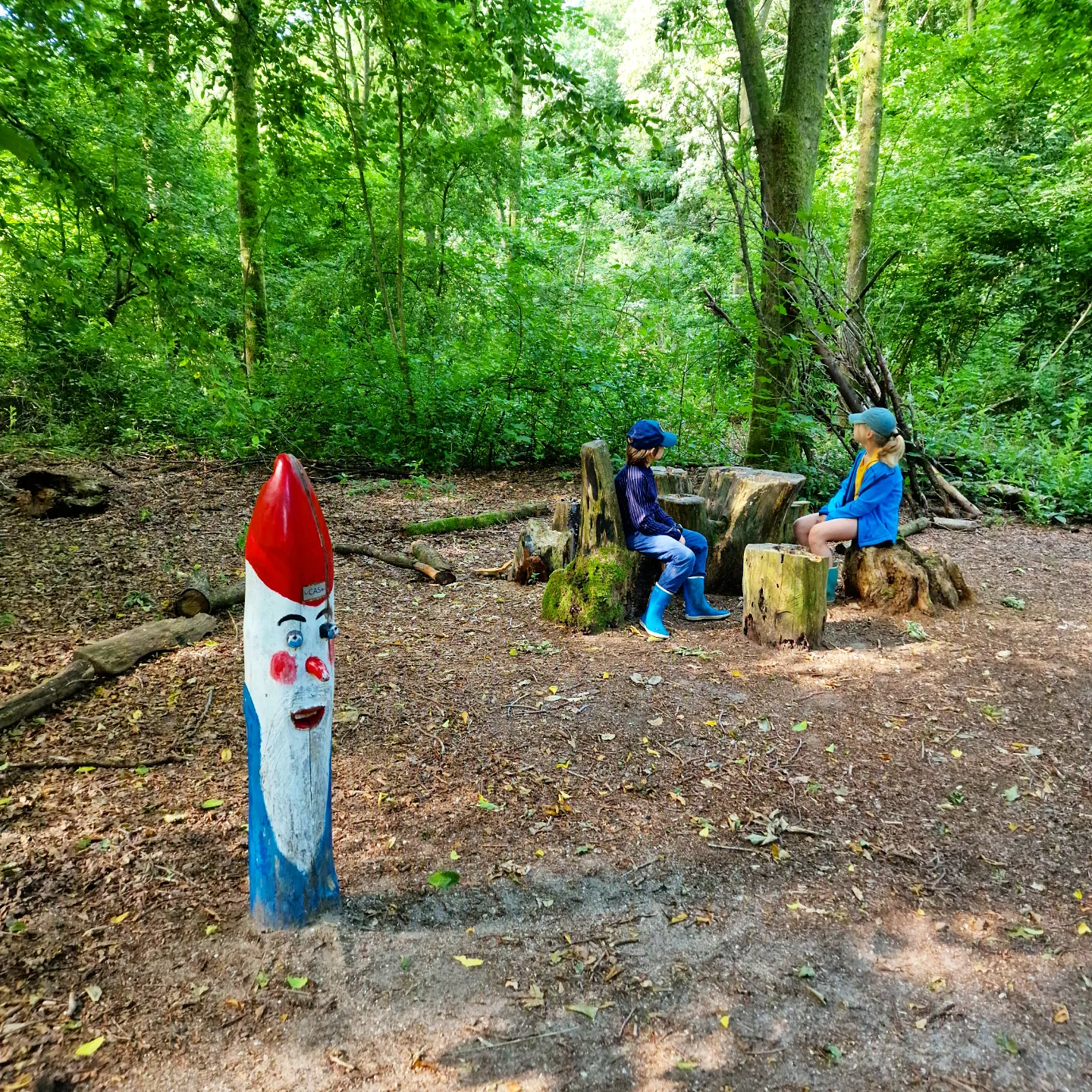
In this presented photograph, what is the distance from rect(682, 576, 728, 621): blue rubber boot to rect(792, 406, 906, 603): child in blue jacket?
0.83 metres

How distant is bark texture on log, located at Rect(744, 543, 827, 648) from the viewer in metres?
4.54

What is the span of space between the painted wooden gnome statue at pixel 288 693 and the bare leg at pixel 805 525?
13.6 feet

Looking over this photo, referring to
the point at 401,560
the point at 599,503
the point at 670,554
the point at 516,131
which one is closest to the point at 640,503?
the point at 599,503

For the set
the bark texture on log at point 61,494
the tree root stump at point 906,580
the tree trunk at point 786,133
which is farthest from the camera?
the tree trunk at point 786,133

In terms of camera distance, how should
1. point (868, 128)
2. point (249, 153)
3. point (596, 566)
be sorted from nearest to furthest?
point (596, 566)
point (249, 153)
point (868, 128)

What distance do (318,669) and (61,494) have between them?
631 cm

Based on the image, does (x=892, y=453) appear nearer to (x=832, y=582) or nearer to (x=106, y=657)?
(x=832, y=582)

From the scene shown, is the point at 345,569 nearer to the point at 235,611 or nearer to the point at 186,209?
the point at 235,611

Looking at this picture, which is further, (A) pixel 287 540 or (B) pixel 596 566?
(B) pixel 596 566

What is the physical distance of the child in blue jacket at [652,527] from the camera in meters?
4.96

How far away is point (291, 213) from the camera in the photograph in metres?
12.1

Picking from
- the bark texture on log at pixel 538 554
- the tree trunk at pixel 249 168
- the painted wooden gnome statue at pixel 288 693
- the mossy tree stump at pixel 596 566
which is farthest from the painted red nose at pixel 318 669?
the tree trunk at pixel 249 168

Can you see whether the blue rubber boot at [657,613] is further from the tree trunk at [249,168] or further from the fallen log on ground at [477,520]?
the tree trunk at [249,168]

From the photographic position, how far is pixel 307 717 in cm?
228
